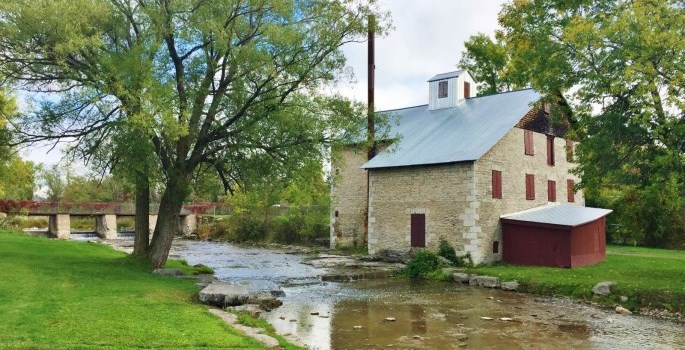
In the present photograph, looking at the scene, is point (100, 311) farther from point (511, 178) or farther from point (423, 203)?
point (511, 178)

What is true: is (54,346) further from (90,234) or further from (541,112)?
(90,234)

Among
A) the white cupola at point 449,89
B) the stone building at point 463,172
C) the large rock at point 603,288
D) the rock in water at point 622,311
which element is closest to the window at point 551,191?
the stone building at point 463,172

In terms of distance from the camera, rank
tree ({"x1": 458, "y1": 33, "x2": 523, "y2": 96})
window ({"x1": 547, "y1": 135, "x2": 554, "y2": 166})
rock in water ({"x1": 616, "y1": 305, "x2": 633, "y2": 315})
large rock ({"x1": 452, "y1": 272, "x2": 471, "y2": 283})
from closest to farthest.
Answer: rock in water ({"x1": 616, "y1": 305, "x2": 633, "y2": 315})
large rock ({"x1": 452, "y1": 272, "x2": 471, "y2": 283})
window ({"x1": 547, "y1": 135, "x2": 554, "y2": 166})
tree ({"x1": 458, "y1": 33, "x2": 523, "y2": 96})

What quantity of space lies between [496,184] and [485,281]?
20.4 ft

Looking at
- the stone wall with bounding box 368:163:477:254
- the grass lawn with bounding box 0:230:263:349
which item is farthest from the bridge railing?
the grass lawn with bounding box 0:230:263:349

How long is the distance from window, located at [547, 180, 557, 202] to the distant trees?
30.2 feet

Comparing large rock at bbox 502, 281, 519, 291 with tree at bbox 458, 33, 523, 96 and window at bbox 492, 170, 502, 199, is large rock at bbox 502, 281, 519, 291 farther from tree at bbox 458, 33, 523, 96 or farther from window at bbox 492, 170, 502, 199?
tree at bbox 458, 33, 523, 96

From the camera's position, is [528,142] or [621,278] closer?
[621,278]

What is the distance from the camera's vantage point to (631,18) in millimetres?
14680

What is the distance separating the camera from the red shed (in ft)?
69.1

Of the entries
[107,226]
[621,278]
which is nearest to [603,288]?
[621,278]

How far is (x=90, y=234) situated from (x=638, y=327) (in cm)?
4589

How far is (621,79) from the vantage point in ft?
49.9

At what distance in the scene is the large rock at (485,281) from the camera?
18.4 metres
